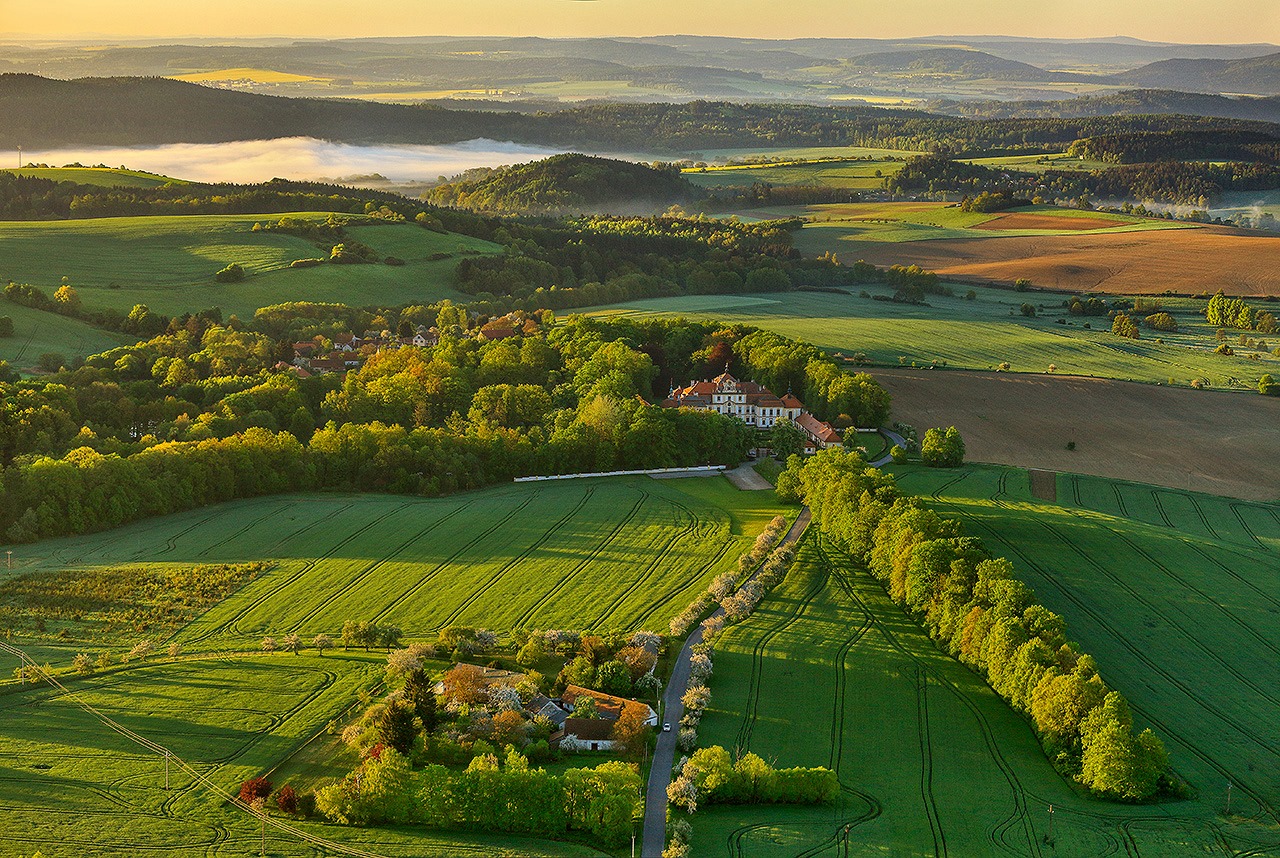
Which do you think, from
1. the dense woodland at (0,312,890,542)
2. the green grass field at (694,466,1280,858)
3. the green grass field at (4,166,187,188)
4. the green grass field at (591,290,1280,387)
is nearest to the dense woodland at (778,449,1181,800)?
the green grass field at (694,466,1280,858)

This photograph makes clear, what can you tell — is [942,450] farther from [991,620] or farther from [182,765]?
[182,765]

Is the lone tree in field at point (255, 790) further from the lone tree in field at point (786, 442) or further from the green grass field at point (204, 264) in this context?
the green grass field at point (204, 264)

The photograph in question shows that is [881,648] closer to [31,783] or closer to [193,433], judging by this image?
[31,783]

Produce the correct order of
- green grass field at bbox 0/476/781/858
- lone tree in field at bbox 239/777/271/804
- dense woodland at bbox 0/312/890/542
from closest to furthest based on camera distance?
green grass field at bbox 0/476/781/858
lone tree in field at bbox 239/777/271/804
dense woodland at bbox 0/312/890/542

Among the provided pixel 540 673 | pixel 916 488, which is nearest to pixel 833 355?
pixel 916 488

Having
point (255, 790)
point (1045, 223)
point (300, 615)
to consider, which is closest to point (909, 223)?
point (1045, 223)

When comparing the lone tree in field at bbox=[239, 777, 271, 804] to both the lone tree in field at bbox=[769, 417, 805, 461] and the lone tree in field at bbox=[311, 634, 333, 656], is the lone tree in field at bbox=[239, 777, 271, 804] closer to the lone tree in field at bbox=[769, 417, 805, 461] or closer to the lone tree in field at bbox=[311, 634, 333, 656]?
the lone tree in field at bbox=[311, 634, 333, 656]

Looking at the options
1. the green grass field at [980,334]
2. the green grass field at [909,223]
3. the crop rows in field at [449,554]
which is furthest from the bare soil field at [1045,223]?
the crop rows in field at [449,554]
